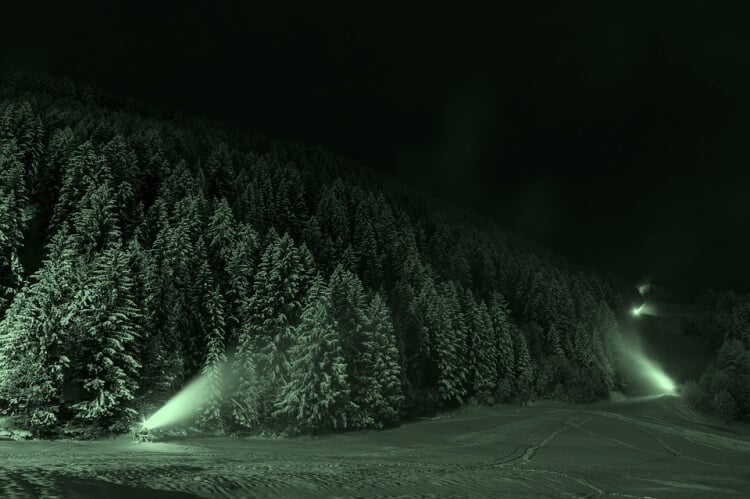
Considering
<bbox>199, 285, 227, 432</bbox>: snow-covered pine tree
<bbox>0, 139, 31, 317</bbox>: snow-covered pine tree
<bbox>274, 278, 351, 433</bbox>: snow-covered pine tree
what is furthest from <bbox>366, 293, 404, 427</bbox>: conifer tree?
<bbox>0, 139, 31, 317</bbox>: snow-covered pine tree

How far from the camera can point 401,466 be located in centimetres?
2400

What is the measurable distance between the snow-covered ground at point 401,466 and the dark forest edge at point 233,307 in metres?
4.54

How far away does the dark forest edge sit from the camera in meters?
34.9

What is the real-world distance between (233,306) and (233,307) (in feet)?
0.31

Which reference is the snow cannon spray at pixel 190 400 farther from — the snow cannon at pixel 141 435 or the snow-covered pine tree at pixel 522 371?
the snow-covered pine tree at pixel 522 371

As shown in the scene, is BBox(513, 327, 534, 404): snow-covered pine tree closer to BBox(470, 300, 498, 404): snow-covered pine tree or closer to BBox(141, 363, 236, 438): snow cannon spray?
BBox(470, 300, 498, 404): snow-covered pine tree

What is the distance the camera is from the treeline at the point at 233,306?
115 feet

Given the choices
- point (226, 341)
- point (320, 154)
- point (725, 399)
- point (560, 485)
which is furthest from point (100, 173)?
point (320, 154)

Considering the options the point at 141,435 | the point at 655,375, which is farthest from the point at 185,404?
the point at 655,375

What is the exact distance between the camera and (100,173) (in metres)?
66.8

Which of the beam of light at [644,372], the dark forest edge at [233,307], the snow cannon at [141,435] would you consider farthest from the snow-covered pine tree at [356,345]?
the beam of light at [644,372]

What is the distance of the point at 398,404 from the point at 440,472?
27.3m

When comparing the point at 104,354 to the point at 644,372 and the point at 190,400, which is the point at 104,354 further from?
the point at 644,372

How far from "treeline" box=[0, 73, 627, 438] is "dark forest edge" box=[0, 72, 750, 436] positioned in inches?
6.7
